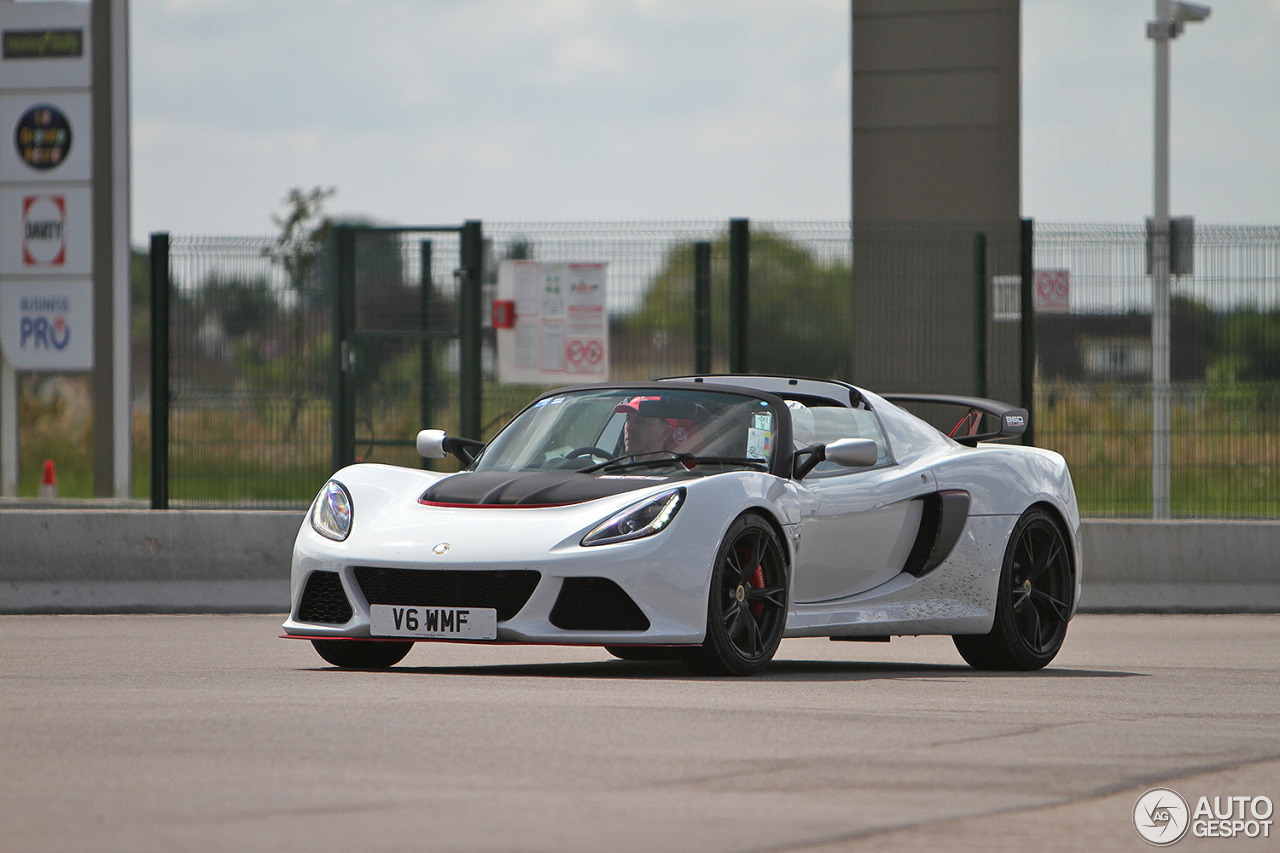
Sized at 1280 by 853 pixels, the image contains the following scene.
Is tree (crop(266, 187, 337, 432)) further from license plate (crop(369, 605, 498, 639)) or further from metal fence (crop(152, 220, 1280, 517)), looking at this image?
license plate (crop(369, 605, 498, 639))

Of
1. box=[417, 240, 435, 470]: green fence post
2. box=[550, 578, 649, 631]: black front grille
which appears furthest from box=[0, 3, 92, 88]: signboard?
box=[550, 578, 649, 631]: black front grille

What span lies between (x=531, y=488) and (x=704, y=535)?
0.79m

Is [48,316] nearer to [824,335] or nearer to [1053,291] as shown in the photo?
[824,335]

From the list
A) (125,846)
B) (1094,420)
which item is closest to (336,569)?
(125,846)

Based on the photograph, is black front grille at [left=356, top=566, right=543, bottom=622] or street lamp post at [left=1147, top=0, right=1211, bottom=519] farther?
street lamp post at [left=1147, top=0, right=1211, bottom=519]

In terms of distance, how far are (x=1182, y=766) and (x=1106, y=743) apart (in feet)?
1.58

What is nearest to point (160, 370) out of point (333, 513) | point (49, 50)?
point (333, 513)

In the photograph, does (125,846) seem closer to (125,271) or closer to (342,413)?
(342,413)

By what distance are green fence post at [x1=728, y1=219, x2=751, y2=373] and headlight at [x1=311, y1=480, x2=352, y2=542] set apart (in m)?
5.74

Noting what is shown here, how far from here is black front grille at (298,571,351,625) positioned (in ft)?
26.2

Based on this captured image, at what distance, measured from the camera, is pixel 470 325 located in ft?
46.0

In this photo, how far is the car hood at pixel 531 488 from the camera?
7.95 metres

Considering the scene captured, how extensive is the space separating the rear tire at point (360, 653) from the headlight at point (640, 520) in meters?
1.13

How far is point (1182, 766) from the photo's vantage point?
5621mm
